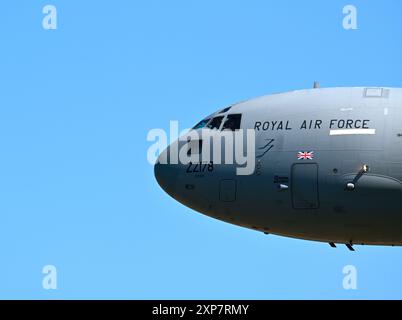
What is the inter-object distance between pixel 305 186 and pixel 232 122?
11.7 ft

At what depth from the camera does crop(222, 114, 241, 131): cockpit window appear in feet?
114

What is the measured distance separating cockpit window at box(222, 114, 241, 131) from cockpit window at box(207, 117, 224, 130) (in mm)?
303

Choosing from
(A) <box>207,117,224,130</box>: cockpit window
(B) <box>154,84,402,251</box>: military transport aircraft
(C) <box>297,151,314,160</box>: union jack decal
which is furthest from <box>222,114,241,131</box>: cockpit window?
(C) <box>297,151,314,160</box>: union jack decal

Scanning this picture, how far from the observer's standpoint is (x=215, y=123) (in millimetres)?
35469

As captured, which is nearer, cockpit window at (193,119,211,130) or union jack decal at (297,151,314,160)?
union jack decal at (297,151,314,160)

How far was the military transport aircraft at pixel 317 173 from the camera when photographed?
3203 cm

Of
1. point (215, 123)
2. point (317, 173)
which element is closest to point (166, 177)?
point (215, 123)

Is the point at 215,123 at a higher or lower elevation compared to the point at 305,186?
higher

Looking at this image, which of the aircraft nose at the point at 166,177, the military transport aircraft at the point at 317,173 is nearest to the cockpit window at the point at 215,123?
the military transport aircraft at the point at 317,173

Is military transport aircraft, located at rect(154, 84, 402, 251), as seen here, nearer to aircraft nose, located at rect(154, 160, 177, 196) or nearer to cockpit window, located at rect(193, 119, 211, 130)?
aircraft nose, located at rect(154, 160, 177, 196)

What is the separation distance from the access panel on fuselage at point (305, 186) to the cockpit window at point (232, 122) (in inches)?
A: 107

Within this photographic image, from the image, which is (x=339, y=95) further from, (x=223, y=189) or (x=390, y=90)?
(x=223, y=189)

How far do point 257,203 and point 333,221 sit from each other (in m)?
2.38

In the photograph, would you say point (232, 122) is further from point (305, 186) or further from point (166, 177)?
point (305, 186)
